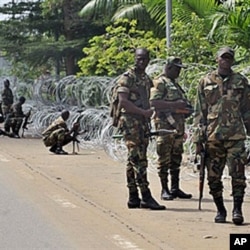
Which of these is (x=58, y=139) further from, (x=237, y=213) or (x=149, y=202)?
(x=237, y=213)

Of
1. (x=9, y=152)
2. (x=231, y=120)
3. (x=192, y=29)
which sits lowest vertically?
(x=9, y=152)

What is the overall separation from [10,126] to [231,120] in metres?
16.9

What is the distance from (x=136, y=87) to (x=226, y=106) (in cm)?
172

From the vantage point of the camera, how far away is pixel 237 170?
9.27 meters

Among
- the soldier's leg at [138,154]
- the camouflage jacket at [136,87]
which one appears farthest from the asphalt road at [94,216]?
the camouflage jacket at [136,87]

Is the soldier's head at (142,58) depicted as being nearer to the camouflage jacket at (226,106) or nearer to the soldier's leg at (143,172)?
the soldier's leg at (143,172)

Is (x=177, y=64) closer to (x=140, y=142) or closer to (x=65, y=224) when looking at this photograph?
(x=140, y=142)

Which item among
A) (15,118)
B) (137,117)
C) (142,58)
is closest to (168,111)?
(137,117)

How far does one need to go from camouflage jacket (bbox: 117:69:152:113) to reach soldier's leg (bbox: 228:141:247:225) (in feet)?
5.75

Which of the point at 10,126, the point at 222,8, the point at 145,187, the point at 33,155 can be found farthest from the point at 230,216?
the point at 10,126

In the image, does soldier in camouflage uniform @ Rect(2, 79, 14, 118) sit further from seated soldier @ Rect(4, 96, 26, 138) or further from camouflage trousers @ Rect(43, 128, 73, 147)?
camouflage trousers @ Rect(43, 128, 73, 147)

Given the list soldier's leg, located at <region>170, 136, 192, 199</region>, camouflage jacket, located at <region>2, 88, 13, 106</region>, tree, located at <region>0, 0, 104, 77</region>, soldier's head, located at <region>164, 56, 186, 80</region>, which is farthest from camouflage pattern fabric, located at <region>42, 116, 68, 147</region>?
tree, located at <region>0, 0, 104, 77</region>

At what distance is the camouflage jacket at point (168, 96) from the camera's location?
11.1 metres

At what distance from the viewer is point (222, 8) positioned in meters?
17.0
